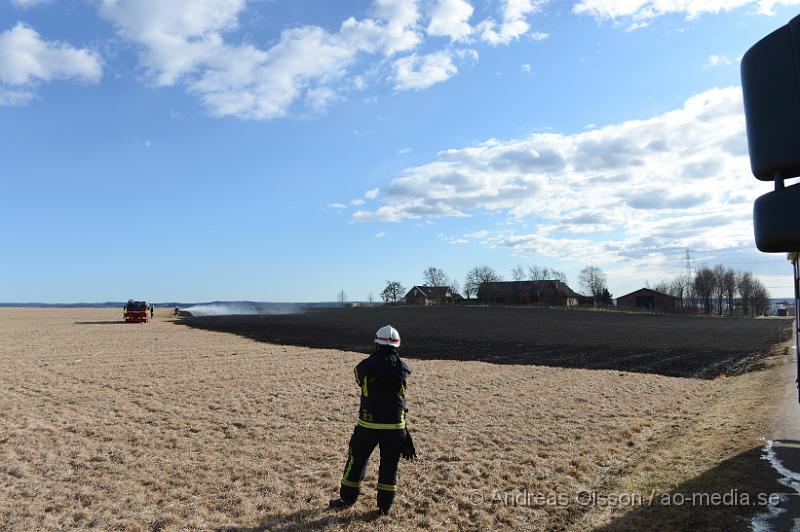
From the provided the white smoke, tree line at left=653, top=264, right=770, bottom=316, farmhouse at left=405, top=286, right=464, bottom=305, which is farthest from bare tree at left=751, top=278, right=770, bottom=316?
the white smoke

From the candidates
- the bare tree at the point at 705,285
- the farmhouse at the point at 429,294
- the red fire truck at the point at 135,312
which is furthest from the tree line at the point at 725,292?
the red fire truck at the point at 135,312

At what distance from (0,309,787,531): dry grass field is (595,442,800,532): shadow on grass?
0.43 feet

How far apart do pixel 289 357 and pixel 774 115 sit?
20760 millimetres

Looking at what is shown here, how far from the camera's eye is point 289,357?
2248 centimetres

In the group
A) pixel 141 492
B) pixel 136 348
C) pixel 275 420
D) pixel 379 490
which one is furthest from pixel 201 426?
pixel 136 348

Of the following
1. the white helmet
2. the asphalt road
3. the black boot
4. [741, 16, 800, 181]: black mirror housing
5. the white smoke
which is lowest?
the black boot

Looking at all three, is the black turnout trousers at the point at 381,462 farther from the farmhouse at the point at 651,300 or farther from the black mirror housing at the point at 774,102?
the farmhouse at the point at 651,300

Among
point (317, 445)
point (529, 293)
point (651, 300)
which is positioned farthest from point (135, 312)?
point (651, 300)

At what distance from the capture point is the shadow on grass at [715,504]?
18.2 feet

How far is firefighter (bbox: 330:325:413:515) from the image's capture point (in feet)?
18.9

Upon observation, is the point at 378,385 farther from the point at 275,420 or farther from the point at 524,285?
the point at 524,285

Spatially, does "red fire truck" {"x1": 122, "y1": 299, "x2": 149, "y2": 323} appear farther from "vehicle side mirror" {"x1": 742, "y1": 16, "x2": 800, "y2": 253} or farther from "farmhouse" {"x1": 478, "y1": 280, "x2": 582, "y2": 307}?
"farmhouse" {"x1": 478, "y1": 280, "x2": 582, "y2": 307}

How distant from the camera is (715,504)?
6059 mm

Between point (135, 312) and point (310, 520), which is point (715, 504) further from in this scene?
point (135, 312)
